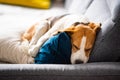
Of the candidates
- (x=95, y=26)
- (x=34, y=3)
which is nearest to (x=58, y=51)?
(x=95, y=26)

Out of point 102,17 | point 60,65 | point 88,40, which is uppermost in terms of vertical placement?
point 102,17

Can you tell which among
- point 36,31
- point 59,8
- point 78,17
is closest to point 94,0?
point 78,17

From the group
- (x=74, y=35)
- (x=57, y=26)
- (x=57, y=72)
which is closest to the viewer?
(x=57, y=72)

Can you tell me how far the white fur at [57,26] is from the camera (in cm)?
128

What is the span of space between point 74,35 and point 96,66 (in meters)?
0.21

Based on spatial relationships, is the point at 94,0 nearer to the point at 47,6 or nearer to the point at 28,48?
the point at 28,48

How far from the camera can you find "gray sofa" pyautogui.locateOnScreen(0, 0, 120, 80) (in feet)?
3.67

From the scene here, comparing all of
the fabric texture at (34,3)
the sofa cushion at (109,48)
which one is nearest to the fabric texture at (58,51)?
the sofa cushion at (109,48)

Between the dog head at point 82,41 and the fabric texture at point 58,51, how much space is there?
3 cm

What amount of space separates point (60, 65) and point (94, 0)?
0.66m

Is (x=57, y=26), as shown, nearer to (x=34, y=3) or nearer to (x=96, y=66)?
(x=96, y=66)

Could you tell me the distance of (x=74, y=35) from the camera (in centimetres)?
122

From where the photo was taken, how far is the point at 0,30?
153 centimetres

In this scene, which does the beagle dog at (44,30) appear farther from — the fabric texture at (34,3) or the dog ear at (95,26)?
the fabric texture at (34,3)
